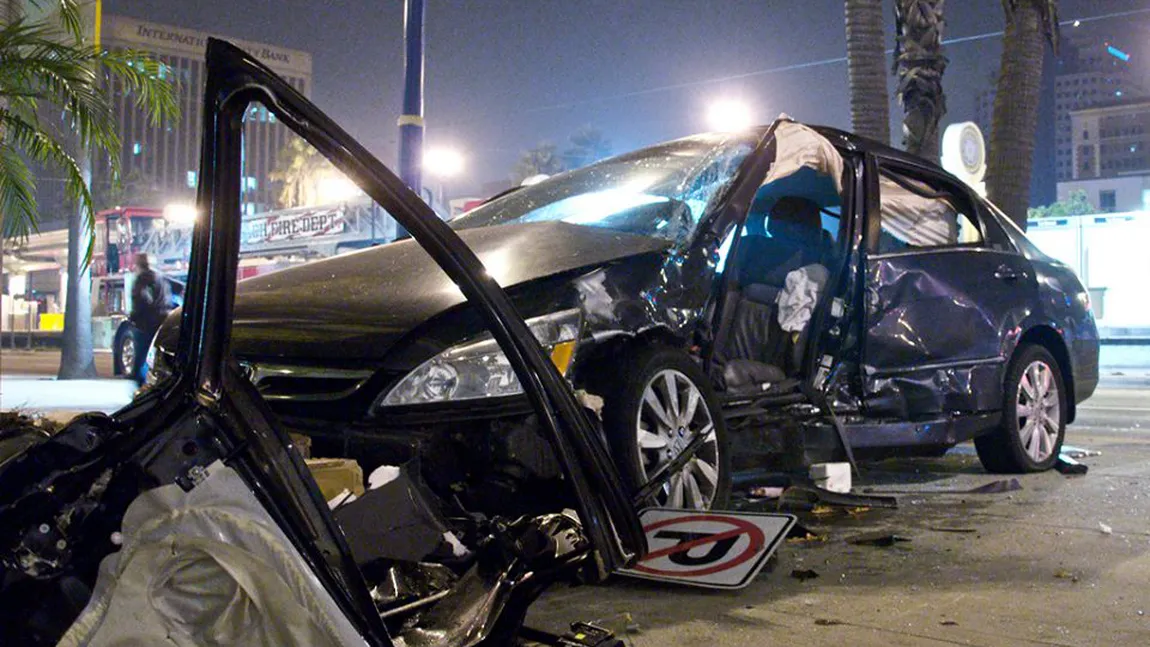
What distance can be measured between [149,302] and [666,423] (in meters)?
10.9

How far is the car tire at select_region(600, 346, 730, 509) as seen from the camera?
4.01 meters

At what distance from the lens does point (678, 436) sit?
167 inches

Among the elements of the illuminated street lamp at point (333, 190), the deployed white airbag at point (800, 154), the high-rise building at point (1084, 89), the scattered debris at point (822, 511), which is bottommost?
the scattered debris at point (822, 511)

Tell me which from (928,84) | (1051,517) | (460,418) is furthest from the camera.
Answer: (928,84)

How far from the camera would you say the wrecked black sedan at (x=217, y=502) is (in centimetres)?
183

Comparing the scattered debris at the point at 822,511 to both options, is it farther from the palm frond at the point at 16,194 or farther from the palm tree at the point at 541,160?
the palm tree at the point at 541,160

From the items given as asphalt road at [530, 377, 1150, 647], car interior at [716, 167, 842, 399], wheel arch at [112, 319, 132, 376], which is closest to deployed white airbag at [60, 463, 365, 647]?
asphalt road at [530, 377, 1150, 647]

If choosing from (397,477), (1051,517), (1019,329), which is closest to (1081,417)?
(1019,329)

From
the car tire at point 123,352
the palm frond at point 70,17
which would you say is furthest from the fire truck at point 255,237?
→ the palm frond at point 70,17

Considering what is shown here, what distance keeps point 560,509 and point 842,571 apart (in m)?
1.14

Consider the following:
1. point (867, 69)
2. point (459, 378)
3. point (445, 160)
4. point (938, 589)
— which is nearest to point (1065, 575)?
point (938, 589)

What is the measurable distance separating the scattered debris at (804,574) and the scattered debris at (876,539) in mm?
598

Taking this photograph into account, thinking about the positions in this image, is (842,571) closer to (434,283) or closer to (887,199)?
(434,283)

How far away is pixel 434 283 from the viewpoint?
3988 millimetres
